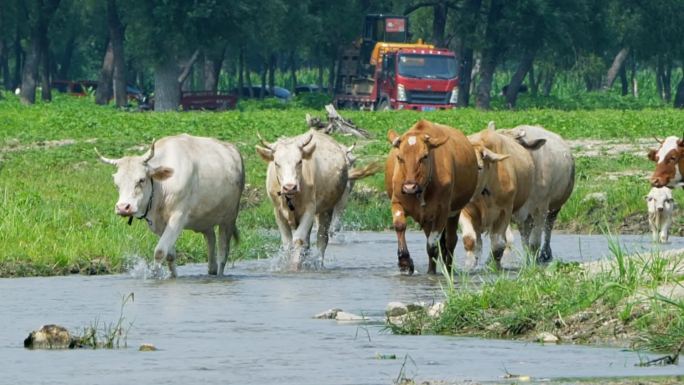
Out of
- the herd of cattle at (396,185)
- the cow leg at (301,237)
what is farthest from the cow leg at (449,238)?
the cow leg at (301,237)

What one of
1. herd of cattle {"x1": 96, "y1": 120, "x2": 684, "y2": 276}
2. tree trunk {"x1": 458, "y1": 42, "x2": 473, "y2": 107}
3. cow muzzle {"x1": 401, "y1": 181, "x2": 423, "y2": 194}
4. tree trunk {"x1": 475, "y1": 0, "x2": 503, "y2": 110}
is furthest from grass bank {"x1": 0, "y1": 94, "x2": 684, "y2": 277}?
tree trunk {"x1": 458, "y1": 42, "x2": 473, "y2": 107}

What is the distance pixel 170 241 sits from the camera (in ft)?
63.8

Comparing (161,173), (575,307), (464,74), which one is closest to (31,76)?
(464,74)

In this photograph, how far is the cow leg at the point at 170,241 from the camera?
19.4 m

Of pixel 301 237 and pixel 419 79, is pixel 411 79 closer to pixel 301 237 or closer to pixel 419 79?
pixel 419 79

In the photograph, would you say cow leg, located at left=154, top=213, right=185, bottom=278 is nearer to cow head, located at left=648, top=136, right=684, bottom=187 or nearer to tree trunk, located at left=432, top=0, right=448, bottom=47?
cow head, located at left=648, top=136, right=684, bottom=187

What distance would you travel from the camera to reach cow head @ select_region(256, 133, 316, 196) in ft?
66.9

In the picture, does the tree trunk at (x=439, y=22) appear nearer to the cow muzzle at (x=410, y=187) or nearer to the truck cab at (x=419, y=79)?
the truck cab at (x=419, y=79)

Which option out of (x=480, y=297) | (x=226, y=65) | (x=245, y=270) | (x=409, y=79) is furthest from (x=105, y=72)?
(x=480, y=297)

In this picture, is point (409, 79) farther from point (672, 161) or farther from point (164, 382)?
point (164, 382)

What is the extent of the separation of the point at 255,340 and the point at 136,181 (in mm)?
5298

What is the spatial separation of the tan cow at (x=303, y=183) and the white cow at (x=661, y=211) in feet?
15.1

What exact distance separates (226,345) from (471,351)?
6.16 ft

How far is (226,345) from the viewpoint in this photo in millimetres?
13883
